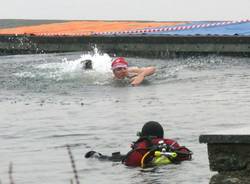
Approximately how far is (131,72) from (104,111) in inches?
185

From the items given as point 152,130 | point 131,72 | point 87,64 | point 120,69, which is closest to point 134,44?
point 87,64

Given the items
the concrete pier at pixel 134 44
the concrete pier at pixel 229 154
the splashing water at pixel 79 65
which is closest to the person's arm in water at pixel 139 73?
the splashing water at pixel 79 65

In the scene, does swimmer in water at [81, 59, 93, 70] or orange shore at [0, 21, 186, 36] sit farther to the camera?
orange shore at [0, 21, 186, 36]

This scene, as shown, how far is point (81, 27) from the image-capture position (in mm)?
29312

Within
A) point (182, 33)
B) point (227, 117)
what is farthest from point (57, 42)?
point (227, 117)

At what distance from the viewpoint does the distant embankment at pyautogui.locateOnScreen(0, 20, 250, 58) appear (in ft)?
75.6

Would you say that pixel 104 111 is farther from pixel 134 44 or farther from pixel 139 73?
pixel 134 44

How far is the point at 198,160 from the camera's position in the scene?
33.1ft

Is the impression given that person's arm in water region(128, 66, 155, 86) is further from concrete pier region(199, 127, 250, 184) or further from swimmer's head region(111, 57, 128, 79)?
concrete pier region(199, 127, 250, 184)

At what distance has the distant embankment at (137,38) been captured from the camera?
23.0 meters

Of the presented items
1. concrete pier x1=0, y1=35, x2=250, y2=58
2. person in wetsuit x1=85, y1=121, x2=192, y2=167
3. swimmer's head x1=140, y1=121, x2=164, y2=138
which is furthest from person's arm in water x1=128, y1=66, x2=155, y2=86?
person in wetsuit x1=85, y1=121, x2=192, y2=167

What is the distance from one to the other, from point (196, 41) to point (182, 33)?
180 centimetres

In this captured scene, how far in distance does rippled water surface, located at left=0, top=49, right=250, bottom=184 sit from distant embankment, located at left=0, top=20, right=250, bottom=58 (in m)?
0.49

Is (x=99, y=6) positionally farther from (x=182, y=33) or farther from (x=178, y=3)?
(x=182, y=33)
